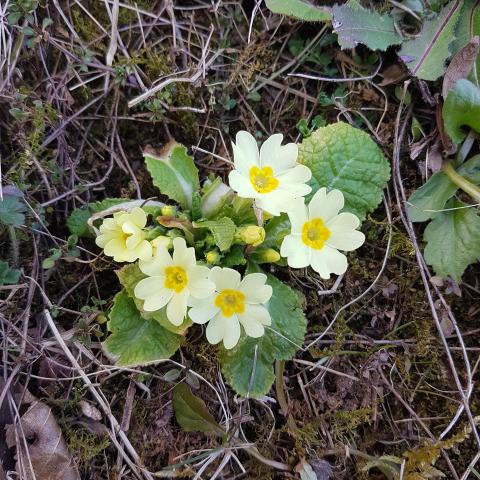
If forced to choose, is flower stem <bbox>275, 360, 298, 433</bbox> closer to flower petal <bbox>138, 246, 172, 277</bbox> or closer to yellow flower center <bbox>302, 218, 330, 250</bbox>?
yellow flower center <bbox>302, 218, 330, 250</bbox>

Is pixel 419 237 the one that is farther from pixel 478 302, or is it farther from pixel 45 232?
pixel 45 232

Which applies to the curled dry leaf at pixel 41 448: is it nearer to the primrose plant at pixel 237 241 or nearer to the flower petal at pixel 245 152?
the primrose plant at pixel 237 241

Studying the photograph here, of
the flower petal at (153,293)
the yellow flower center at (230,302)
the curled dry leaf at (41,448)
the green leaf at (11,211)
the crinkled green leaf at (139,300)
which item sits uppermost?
the yellow flower center at (230,302)

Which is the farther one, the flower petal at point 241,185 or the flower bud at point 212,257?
the flower bud at point 212,257

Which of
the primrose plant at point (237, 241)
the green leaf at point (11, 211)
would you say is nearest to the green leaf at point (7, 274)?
the green leaf at point (11, 211)

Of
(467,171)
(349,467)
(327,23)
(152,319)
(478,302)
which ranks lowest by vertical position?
(349,467)

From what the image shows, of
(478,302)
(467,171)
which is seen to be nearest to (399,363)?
(478,302)

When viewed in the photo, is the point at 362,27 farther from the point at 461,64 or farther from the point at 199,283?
the point at 199,283
